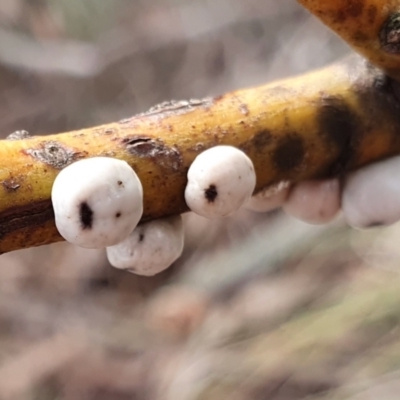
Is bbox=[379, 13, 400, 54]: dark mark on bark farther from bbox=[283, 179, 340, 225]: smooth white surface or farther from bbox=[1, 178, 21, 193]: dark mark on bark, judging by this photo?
bbox=[1, 178, 21, 193]: dark mark on bark

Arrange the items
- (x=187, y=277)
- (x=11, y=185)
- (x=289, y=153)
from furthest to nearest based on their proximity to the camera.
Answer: (x=187, y=277) → (x=289, y=153) → (x=11, y=185)

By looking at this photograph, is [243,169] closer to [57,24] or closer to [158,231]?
[158,231]

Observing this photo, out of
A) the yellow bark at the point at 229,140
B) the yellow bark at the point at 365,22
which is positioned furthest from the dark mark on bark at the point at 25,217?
the yellow bark at the point at 365,22

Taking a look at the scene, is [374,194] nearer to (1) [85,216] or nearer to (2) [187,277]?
(1) [85,216]

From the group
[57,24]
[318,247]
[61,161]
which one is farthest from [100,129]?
[57,24]

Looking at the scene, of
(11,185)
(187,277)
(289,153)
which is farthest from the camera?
(187,277)

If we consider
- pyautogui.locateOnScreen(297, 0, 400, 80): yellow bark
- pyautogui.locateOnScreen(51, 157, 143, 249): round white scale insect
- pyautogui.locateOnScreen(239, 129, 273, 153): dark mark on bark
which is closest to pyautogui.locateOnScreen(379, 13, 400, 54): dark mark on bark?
pyautogui.locateOnScreen(297, 0, 400, 80): yellow bark

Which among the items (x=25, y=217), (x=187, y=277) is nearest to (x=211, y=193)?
(x=25, y=217)
